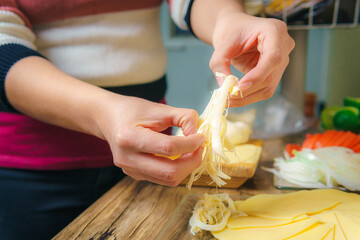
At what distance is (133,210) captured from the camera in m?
0.82

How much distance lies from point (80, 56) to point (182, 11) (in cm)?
34

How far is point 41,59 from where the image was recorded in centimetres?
75

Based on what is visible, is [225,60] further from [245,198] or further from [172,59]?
[172,59]

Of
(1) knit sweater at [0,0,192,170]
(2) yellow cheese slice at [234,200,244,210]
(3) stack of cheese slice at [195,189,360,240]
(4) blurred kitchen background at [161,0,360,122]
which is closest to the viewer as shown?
(3) stack of cheese slice at [195,189,360,240]

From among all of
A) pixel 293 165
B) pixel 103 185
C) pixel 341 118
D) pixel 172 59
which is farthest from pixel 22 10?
pixel 172 59

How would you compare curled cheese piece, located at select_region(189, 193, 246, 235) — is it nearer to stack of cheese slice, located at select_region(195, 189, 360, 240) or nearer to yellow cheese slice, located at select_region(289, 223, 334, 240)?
stack of cheese slice, located at select_region(195, 189, 360, 240)

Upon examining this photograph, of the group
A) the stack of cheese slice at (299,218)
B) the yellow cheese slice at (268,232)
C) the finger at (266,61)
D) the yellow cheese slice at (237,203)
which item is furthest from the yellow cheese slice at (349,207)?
the finger at (266,61)

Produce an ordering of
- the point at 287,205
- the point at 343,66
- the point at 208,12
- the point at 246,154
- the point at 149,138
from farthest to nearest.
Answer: the point at 343,66, the point at 246,154, the point at 208,12, the point at 287,205, the point at 149,138

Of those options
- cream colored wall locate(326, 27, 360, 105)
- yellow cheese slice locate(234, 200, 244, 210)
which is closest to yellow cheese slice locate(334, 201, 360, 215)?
yellow cheese slice locate(234, 200, 244, 210)

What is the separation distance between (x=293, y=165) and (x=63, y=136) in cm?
70

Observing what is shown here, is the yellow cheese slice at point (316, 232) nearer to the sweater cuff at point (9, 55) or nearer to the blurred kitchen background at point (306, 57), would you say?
the blurred kitchen background at point (306, 57)

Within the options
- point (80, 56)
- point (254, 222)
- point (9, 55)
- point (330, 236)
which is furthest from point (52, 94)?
point (330, 236)

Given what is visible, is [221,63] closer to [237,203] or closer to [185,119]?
[185,119]

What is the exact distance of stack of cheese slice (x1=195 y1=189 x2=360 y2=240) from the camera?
25.4 inches
